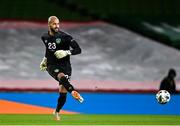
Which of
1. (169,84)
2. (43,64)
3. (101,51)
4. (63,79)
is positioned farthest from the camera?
(101,51)

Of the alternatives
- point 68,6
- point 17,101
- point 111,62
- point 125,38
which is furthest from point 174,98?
point 68,6

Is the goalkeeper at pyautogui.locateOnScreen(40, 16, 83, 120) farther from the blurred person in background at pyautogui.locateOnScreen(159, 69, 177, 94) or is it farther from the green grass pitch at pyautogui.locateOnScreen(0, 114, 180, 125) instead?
the blurred person in background at pyautogui.locateOnScreen(159, 69, 177, 94)

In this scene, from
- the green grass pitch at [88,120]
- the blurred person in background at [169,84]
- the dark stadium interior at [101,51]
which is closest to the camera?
the green grass pitch at [88,120]

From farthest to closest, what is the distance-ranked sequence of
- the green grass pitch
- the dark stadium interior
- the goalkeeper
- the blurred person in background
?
the blurred person in background, the dark stadium interior, the goalkeeper, the green grass pitch

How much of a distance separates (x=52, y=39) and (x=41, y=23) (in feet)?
26.0

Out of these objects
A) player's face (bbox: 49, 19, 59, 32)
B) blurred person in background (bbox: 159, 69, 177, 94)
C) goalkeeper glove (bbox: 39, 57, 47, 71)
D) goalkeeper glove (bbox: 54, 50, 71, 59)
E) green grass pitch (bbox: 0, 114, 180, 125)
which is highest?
blurred person in background (bbox: 159, 69, 177, 94)

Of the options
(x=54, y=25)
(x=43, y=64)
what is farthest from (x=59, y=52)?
(x=43, y=64)

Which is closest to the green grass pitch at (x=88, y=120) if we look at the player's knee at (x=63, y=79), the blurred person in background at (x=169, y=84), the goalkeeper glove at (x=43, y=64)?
the player's knee at (x=63, y=79)

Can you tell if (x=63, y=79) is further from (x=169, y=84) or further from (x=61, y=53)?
(x=169, y=84)

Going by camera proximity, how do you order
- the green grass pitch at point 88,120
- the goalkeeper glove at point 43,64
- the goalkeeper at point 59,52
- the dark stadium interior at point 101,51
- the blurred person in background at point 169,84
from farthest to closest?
the blurred person in background at point 169,84, the dark stadium interior at point 101,51, the goalkeeper glove at point 43,64, the goalkeeper at point 59,52, the green grass pitch at point 88,120

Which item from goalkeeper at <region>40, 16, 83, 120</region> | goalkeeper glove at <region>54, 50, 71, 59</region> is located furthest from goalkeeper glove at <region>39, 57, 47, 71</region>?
goalkeeper glove at <region>54, 50, 71, 59</region>

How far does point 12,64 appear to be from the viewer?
1778 centimetres

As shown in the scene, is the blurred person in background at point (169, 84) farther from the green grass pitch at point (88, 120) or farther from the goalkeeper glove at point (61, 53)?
the goalkeeper glove at point (61, 53)

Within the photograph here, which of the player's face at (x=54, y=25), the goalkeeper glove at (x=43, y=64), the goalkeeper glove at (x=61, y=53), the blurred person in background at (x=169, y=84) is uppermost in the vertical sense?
the blurred person in background at (x=169, y=84)
